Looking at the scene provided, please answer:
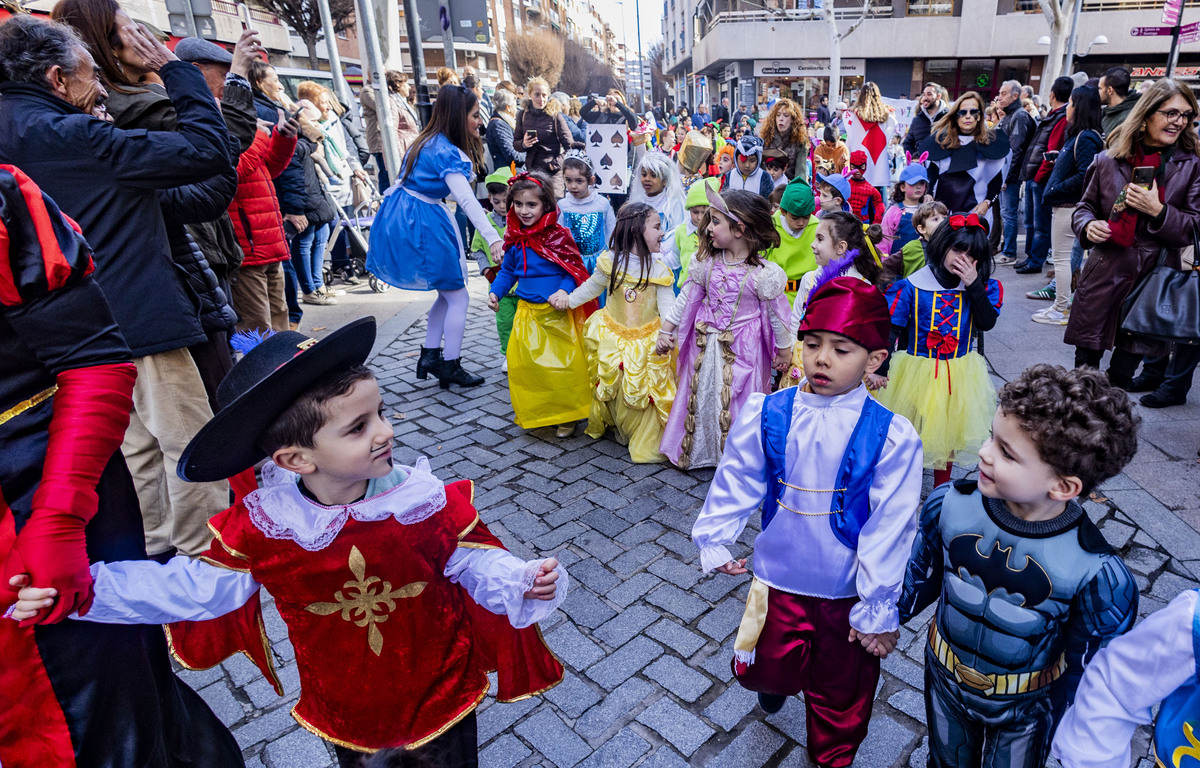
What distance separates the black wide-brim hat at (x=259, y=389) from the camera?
1411mm

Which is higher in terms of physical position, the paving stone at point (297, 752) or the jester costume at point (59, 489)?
the jester costume at point (59, 489)

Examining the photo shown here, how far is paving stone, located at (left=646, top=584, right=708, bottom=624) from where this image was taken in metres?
3.06

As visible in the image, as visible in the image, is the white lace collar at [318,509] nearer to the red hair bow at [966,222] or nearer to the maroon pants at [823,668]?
the maroon pants at [823,668]

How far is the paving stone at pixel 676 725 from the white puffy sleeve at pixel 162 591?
151 cm

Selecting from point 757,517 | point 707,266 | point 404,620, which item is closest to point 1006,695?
point 404,620

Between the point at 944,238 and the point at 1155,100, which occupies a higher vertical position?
the point at 1155,100

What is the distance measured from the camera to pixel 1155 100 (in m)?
4.03

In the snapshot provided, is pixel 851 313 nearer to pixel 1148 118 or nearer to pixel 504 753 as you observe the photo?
pixel 504 753

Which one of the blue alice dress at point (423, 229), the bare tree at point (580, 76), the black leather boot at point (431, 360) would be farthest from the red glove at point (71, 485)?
the bare tree at point (580, 76)

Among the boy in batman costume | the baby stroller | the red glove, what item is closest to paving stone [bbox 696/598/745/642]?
the boy in batman costume

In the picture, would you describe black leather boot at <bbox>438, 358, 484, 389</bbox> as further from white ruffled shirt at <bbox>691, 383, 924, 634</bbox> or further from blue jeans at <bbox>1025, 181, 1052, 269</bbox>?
blue jeans at <bbox>1025, 181, 1052, 269</bbox>

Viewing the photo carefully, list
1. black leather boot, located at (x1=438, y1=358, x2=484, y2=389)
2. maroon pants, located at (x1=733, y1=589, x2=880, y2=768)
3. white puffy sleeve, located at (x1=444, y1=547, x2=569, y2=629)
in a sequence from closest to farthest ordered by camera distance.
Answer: white puffy sleeve, located at (x1=444, y1=547, x2=569, y2=629)
maroon pants, located at (x1=733, y1=589, x2=880, y2=768)
black leather boot, located at (x1=438, y1=358, x2=484, y2=389)

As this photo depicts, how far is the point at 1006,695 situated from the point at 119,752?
2135 millimetres

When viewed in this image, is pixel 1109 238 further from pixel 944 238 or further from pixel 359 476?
pixel 359 476
